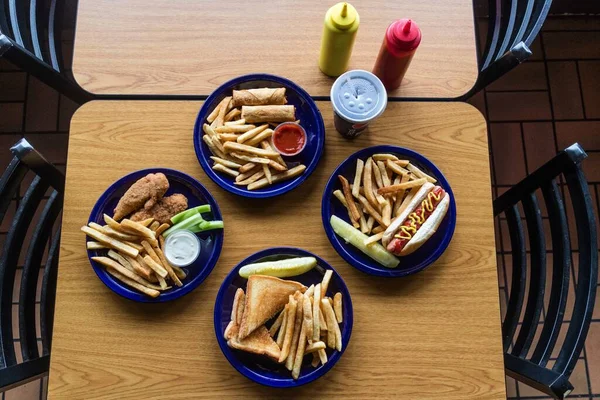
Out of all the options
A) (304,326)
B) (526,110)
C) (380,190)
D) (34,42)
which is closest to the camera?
(304,326)

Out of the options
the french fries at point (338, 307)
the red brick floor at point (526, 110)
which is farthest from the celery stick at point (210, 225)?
the red brick floor at point (526, 110)

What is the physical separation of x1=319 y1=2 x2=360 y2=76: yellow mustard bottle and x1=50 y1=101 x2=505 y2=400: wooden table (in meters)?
0.12

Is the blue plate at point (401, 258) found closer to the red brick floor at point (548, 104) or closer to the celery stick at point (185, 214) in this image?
the celery stick at point (185, 214)

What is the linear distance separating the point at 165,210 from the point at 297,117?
468mm

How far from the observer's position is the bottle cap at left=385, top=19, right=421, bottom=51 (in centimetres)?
143

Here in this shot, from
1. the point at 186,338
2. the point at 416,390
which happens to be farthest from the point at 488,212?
the point at 186,338

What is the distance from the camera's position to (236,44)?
5.50 ft

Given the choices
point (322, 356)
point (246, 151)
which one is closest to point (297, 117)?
point (246, 151)

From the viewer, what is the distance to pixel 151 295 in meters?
1.45

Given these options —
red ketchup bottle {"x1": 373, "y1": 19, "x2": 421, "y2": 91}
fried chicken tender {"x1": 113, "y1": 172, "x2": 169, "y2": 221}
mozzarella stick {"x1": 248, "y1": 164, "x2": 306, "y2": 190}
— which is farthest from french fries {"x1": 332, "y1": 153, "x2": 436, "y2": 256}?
fried chicken tender {"x1": 113, "y1": 172, "x2": 169, "y2": 221}

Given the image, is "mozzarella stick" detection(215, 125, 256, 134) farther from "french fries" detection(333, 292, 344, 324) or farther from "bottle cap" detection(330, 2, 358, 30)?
"french fries" detection(333, 292, 344, 324)

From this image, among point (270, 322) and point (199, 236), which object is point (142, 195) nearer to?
point (199, 236)

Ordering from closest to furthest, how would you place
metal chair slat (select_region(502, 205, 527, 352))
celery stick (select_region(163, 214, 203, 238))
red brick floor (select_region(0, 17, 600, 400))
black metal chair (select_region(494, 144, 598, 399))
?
black metal chair (select_region(494, 144, 598, 399)) → celery stick (select_region(163, 214, 203, 238)) → metal chair slat (select_region(502, 205, 527, 352)) → red brick floor (select_region(0, 17, 600, 400))

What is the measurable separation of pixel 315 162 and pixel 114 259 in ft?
2.00
